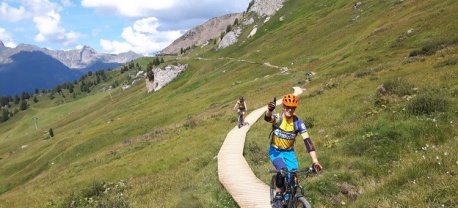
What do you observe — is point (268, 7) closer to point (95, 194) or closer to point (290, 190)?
point (95, 194)

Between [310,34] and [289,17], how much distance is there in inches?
1944

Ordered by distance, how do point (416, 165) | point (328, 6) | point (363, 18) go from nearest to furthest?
1. point (416, 165)
2. point (363, 18)
3. point (328, 6)

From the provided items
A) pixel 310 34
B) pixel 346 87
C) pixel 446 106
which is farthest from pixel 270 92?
pixel 310 34

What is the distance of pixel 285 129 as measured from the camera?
10453 mm

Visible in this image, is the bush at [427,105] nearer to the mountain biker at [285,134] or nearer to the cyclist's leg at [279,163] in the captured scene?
the mountain biker at [285,134]

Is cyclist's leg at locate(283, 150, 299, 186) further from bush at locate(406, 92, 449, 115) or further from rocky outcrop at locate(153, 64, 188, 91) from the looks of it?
rocky outcrop at locate(153, 64, 188, 91)

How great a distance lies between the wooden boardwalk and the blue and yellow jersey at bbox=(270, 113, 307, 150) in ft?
10.2

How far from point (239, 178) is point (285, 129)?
21.7 feet

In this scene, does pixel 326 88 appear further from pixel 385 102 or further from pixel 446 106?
pixel 446 106

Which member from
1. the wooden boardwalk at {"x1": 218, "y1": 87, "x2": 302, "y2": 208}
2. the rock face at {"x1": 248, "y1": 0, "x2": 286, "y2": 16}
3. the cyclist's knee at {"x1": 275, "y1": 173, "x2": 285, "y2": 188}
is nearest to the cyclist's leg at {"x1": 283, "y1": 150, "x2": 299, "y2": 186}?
the cyclist's knee at {"x1": 275, "y1": 173, "x2": 285, "y2": 188}

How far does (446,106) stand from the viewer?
55.3ft

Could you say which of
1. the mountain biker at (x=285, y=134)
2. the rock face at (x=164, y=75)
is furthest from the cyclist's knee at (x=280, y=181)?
the rock face at (x=164, y=75)

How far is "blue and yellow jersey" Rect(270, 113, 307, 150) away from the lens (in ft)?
34.2

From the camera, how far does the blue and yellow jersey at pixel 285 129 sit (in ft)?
34.2
